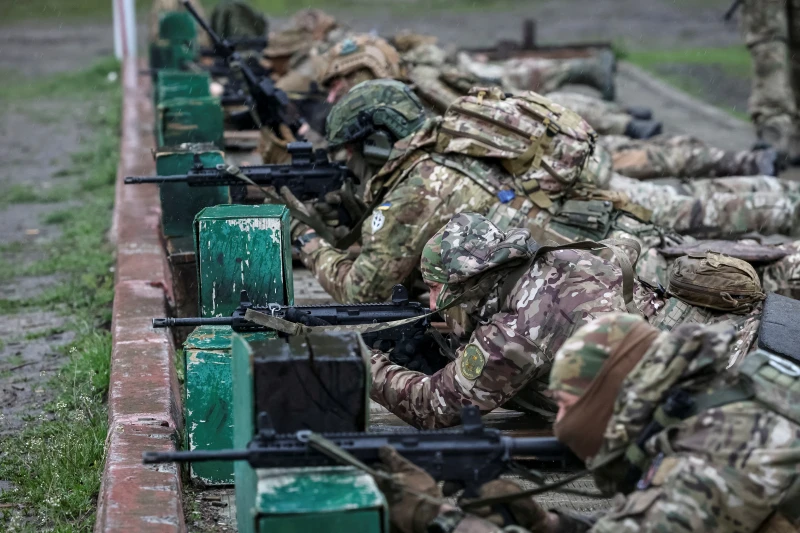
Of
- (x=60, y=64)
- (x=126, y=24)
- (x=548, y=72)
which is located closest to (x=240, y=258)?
(x=548, y=72)

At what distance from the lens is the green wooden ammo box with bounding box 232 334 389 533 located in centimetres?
290

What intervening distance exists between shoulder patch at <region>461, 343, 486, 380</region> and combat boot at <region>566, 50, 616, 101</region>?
→ 8051 millimetres

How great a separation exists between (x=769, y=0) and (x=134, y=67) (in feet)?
26.5

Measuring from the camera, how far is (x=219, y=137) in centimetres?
785

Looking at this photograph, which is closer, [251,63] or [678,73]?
[251,63]

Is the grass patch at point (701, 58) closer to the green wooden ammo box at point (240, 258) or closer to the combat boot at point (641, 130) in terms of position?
the combat boot at point (641, 130)

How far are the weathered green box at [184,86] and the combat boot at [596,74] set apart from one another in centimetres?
437

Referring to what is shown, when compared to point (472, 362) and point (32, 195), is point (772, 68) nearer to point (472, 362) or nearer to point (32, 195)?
point (32, 195)

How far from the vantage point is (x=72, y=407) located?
5215 millimetres

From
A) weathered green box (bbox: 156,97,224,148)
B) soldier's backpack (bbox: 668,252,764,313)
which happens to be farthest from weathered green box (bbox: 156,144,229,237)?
soldier's backpack (bbox: 668,252,764,313)

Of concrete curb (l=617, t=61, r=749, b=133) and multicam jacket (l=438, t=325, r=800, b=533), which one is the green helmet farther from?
concrete curb (l=617, t=61, r=749, b=133)

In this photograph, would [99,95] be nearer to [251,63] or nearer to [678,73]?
[251,63]

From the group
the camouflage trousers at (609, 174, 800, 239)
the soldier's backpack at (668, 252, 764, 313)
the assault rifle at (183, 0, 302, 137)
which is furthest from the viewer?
the assault rifle at (183, 0, 302, 137)

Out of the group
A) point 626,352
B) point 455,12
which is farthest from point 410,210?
point 455,12
